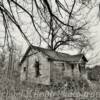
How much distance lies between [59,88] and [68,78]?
3.03 meters

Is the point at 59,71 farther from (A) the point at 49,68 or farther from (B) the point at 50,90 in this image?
(B) the point at 50,90

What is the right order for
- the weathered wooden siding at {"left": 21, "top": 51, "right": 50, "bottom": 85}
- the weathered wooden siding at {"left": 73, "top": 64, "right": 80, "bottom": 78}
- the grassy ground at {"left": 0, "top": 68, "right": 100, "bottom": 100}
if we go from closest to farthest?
the grassy ground at {"left": 0, "top": 68, "right": 100, "bottom": 100}
the weathered wooden siding at {"left": 21, "top": 51, "right": 50, "bottom": 85}
the weathered wooden siding at {"left": 73, "top": 64, "right": 80, "bottom": 78}

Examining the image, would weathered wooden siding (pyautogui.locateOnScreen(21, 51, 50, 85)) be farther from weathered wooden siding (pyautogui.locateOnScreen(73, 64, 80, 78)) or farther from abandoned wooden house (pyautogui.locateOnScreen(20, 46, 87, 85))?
weathered wooden siding (pyautogui.locateOnScreen(73, 64, 80, 78))

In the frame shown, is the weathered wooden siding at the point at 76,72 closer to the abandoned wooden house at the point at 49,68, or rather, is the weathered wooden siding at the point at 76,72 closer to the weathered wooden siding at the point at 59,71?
the abandoned wooden house at the point at 49,68

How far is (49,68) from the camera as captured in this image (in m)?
15.6

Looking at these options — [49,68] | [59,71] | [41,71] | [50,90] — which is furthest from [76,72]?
[50,90]

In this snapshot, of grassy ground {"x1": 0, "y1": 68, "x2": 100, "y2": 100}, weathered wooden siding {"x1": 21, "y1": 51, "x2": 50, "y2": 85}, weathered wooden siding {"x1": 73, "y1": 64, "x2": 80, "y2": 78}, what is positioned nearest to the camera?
grassy ground {"x1": 0, "y1": 68, "x2": 100, "y2": 100}

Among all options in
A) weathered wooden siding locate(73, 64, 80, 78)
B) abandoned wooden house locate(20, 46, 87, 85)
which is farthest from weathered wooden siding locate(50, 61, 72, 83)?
weathered wooden siding locate(73, 64, 80, 78)

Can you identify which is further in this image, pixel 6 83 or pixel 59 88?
pixel 59 88

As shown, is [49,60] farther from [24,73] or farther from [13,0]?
[13,0]

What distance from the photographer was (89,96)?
9859mm

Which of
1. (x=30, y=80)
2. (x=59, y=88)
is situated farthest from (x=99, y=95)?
(x=30, y=80)

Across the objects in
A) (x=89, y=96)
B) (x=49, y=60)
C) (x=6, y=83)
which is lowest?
(x=89, y=96)

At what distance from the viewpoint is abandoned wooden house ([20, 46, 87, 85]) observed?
15.7m
